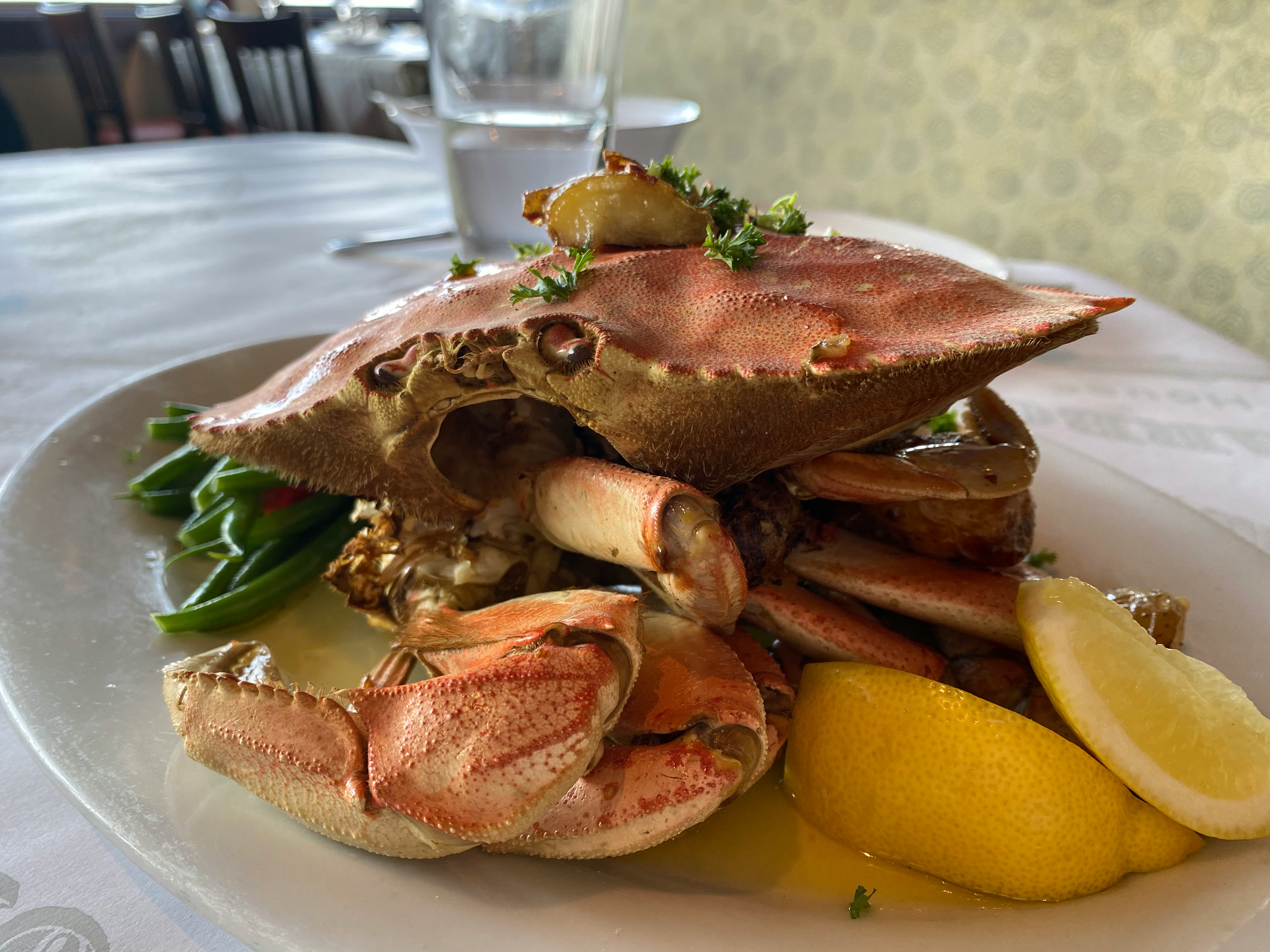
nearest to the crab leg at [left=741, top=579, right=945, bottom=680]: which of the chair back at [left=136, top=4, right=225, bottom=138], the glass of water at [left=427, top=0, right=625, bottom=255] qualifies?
the glass of water at [left=427, top=0, right=625, bottom=255]

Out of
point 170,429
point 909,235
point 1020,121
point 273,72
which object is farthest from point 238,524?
point 273,72

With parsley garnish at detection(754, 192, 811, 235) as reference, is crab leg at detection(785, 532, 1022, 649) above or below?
below

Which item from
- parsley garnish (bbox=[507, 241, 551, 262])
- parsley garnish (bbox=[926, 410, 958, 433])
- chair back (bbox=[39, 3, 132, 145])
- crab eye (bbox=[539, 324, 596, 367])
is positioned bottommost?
chair back (bbox=[39, 3, 132, 145])

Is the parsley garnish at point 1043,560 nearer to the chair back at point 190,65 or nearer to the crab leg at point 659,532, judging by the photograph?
the crab leg at point 659,532

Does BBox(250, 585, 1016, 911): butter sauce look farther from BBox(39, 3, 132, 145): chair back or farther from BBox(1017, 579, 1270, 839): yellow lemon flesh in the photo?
BBox(39, 3, 132, 145): chair back

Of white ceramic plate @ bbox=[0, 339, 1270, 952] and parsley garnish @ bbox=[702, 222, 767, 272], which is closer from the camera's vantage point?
white ceramic plate @ bbox=[0, 339, 1270, 952]

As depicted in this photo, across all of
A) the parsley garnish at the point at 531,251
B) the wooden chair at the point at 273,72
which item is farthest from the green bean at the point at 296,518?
the wooden chair at the point at 273,72
